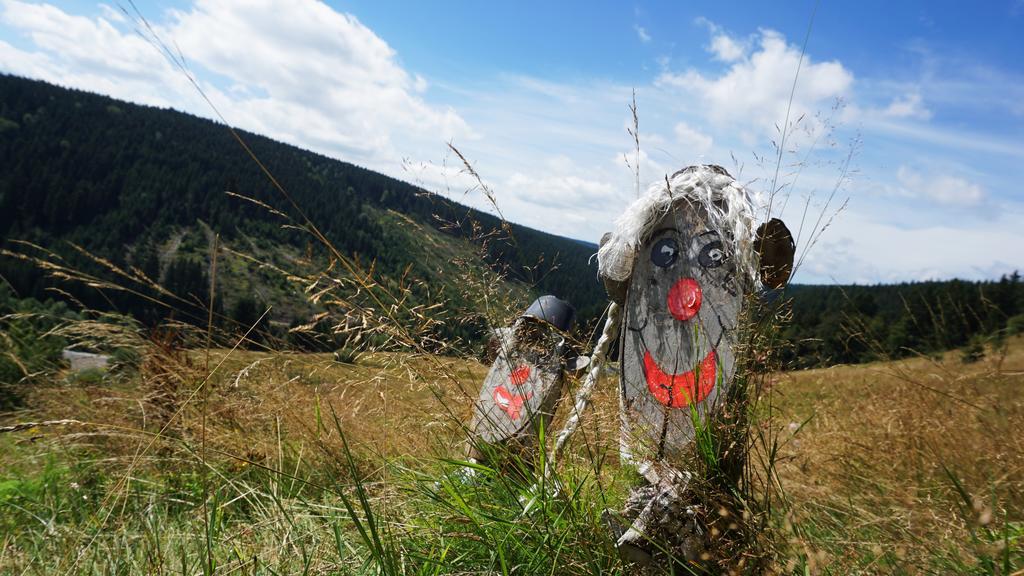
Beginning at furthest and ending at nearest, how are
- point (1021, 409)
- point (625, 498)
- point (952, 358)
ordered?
1. point (952, 358)
2. point (1021, 409)
3. point (625, 498)

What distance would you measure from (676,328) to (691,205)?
495 mm

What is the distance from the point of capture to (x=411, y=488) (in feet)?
5.92

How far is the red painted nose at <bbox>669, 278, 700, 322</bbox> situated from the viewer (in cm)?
207

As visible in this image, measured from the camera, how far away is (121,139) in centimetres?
10169

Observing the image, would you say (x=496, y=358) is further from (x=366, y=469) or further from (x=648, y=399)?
(x=648, y=399)

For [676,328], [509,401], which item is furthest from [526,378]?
[676,328]

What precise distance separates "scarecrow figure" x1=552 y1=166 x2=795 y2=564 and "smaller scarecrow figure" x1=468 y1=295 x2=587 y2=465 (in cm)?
32

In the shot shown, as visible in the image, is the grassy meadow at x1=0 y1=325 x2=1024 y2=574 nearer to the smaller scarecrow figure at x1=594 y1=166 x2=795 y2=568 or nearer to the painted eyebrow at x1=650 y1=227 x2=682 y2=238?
the smaller scarecrow figure at x1=594 y1=166 x2=795 y2=568

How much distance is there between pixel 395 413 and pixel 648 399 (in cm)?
105

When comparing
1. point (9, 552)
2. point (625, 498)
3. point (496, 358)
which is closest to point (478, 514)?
point (625, 498)

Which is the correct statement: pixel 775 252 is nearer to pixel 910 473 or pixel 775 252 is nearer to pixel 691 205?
pixel 691 205

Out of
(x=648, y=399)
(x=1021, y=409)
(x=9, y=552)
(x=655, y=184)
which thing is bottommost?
(x=9, y=552)

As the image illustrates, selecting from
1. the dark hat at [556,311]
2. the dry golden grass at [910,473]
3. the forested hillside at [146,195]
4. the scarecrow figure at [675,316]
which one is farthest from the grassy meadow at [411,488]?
the forested hillside at [146,195]

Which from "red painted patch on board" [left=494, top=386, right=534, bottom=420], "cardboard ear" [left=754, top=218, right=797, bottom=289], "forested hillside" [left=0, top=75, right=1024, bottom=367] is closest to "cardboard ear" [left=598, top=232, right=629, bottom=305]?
"cardboard ear" [left=754, top=218, right=797, bottom=289]
